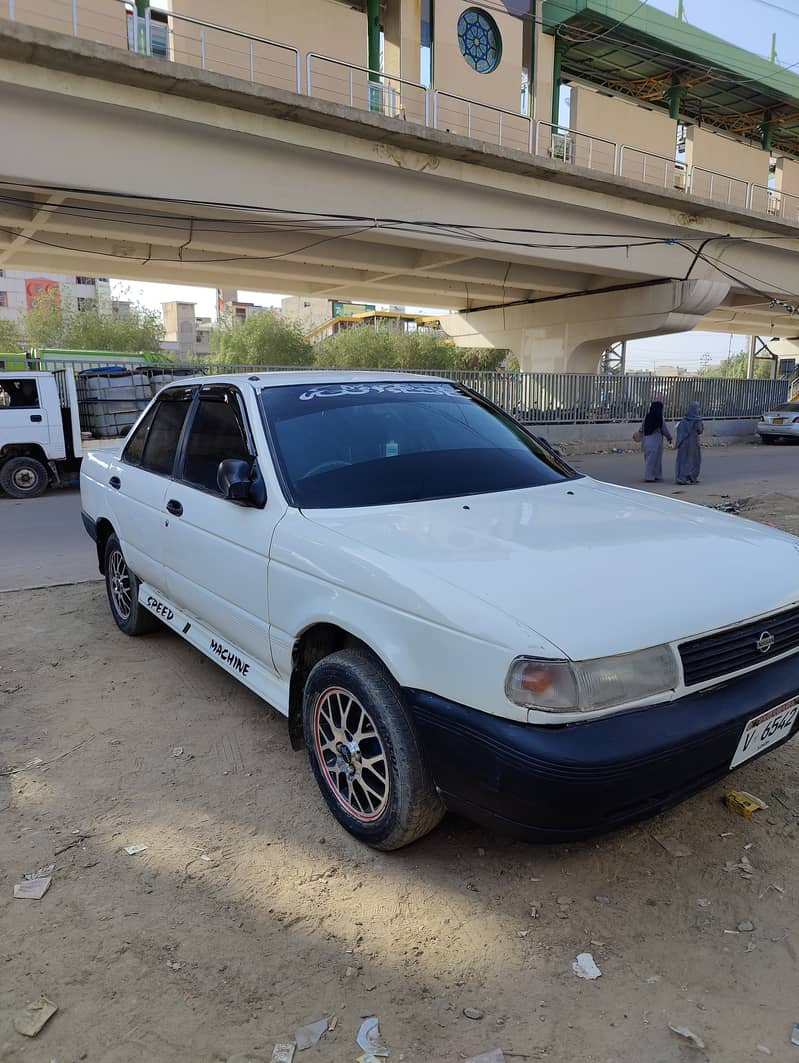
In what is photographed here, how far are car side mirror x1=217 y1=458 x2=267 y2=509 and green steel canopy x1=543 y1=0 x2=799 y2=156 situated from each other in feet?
83.4

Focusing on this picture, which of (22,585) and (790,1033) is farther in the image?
(22,585)

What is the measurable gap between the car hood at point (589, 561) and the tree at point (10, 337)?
141ft

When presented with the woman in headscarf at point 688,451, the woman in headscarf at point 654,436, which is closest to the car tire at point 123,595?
the woman in headscarf at point 654,436

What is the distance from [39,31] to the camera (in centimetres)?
1123

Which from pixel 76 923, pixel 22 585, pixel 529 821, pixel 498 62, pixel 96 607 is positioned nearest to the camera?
Answer: pixel 529 821

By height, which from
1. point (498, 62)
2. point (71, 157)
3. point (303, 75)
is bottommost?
point (71, 157)

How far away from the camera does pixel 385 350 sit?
5278 cm

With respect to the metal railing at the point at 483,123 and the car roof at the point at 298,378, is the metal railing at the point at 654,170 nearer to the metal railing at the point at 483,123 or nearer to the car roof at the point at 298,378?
the metal railing at the point at 483,123

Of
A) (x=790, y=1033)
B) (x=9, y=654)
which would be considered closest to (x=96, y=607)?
(x=9, y=654)

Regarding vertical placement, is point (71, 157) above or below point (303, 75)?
below

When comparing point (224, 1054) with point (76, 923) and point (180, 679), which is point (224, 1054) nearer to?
point (76, 923)

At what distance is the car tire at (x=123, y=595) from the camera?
4766 millimetres

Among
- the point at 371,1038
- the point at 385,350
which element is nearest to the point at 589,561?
the point at 371,1038

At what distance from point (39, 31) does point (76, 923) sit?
13342 mm
